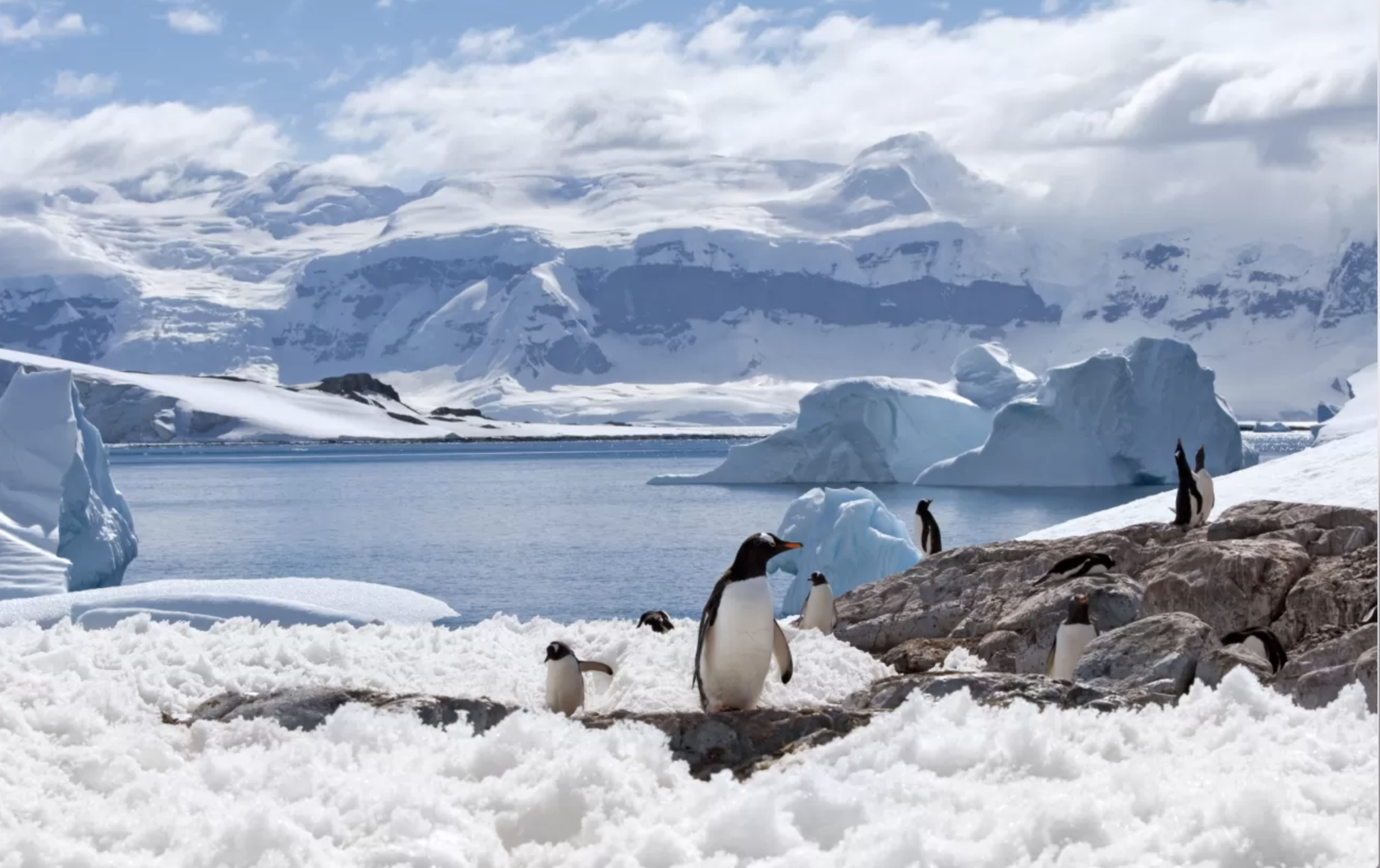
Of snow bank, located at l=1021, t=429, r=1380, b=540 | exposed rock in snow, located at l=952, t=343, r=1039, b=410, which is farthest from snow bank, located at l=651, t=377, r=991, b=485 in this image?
snow bank, located at l=1021, t=429, r=1380, b=540

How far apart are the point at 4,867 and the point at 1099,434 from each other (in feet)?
154

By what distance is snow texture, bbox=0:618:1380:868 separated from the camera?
4070 millimetres

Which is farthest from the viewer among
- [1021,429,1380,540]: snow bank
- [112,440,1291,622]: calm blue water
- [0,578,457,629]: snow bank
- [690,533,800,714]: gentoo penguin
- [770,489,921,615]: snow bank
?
[112,440,1291,622]: calm blue water

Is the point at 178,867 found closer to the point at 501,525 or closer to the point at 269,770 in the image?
the point at 269,770

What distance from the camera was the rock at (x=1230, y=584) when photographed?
29.7 ft

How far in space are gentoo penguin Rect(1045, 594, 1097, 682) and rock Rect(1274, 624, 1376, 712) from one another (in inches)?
42.4

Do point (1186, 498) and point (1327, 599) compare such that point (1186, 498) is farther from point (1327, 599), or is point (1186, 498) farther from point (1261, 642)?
point (1261, 642)

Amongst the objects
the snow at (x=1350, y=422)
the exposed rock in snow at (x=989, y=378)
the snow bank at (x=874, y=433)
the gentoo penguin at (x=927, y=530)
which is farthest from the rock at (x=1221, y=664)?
the exposed rock in snow at (x=989, y=378)

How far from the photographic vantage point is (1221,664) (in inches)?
262

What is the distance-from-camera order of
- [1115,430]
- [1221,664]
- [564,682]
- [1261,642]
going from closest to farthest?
[1221,664]
[564,682]
[1261,642]
[1115,430]

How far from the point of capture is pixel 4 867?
4277mm

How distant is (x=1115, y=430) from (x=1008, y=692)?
44.6 metres

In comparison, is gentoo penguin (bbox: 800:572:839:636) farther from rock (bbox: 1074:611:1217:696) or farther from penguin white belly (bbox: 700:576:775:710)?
penguin white belly (bbox: 700:576:775:710)

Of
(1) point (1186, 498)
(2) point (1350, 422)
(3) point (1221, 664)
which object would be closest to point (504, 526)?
(2) point (1350, 422)
